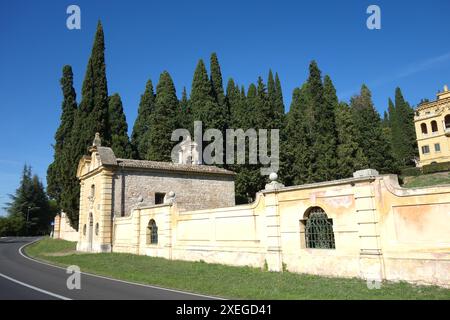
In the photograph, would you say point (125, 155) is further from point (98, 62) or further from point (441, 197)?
point (441, 197)

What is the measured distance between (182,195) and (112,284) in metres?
15.9

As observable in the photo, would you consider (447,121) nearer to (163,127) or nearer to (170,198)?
(163,127)

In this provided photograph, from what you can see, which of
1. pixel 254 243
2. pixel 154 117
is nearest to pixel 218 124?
pixel 154 117

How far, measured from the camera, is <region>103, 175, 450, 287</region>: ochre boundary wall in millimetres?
9570

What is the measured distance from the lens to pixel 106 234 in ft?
81.5

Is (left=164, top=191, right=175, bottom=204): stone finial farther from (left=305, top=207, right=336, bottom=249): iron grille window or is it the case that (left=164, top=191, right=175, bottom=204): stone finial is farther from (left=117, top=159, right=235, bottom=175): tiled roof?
(left=305, top=207, right=336, bottom=249): iron grille window

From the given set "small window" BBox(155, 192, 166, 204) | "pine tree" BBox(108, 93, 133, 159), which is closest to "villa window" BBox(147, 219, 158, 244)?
"small window" BBox(155, 192, 166, 204)

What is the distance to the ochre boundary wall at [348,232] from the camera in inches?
377

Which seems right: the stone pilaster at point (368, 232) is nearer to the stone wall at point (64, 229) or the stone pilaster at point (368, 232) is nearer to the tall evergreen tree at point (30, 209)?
the stone wall at point (64, 229)

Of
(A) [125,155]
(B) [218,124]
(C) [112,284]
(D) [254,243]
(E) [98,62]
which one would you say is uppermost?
(E) [98,62]

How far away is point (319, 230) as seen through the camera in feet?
40.5

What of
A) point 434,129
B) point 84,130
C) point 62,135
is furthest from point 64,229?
point 434,129

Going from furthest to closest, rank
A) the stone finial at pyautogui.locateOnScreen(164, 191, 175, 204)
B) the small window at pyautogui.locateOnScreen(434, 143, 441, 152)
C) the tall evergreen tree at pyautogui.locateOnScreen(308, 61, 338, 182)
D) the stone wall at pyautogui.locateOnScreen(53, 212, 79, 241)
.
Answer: the small window at pyautogui.locateOnScreen(434, 143, 441, 152)
the stone wall at pyautogui.locateOnScreen(53, 212, 79, 241)
the tall evergreen tree at pyautogui.locateOnScreen(308, 61, 338, 182)
the stone finial at pyautogui.locateOnScreen(164, 191, 175, 204)

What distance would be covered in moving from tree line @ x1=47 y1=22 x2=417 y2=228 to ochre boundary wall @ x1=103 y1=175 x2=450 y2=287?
19.6m
